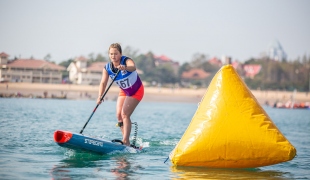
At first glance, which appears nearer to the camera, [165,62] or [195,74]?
[195,74]

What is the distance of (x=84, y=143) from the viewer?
9.54 meters

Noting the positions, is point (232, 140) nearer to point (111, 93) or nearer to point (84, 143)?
point (84, 143)

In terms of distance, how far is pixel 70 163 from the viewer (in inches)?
356

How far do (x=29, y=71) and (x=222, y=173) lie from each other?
180 feet

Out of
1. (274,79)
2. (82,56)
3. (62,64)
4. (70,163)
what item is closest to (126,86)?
(70,163)

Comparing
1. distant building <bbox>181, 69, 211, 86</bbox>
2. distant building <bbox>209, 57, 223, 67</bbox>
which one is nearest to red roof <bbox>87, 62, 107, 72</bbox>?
distant building <bbox>181, 69, 211, 86</bbox>

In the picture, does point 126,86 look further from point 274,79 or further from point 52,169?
point 274,79

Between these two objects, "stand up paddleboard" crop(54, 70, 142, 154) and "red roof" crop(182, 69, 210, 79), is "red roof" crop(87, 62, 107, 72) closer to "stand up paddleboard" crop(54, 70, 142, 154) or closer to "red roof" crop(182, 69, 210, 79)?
"red roof" crop(182, 69, 210, 79)

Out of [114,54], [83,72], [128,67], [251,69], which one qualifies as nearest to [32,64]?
[83,72]

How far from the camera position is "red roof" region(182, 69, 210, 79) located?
11450 cm

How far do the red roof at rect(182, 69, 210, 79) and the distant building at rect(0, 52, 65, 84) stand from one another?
4356 centimetres

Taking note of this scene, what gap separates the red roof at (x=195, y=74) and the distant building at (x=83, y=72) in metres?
32.7

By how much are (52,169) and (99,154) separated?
69.4 inches

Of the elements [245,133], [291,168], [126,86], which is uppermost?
[126,86]
